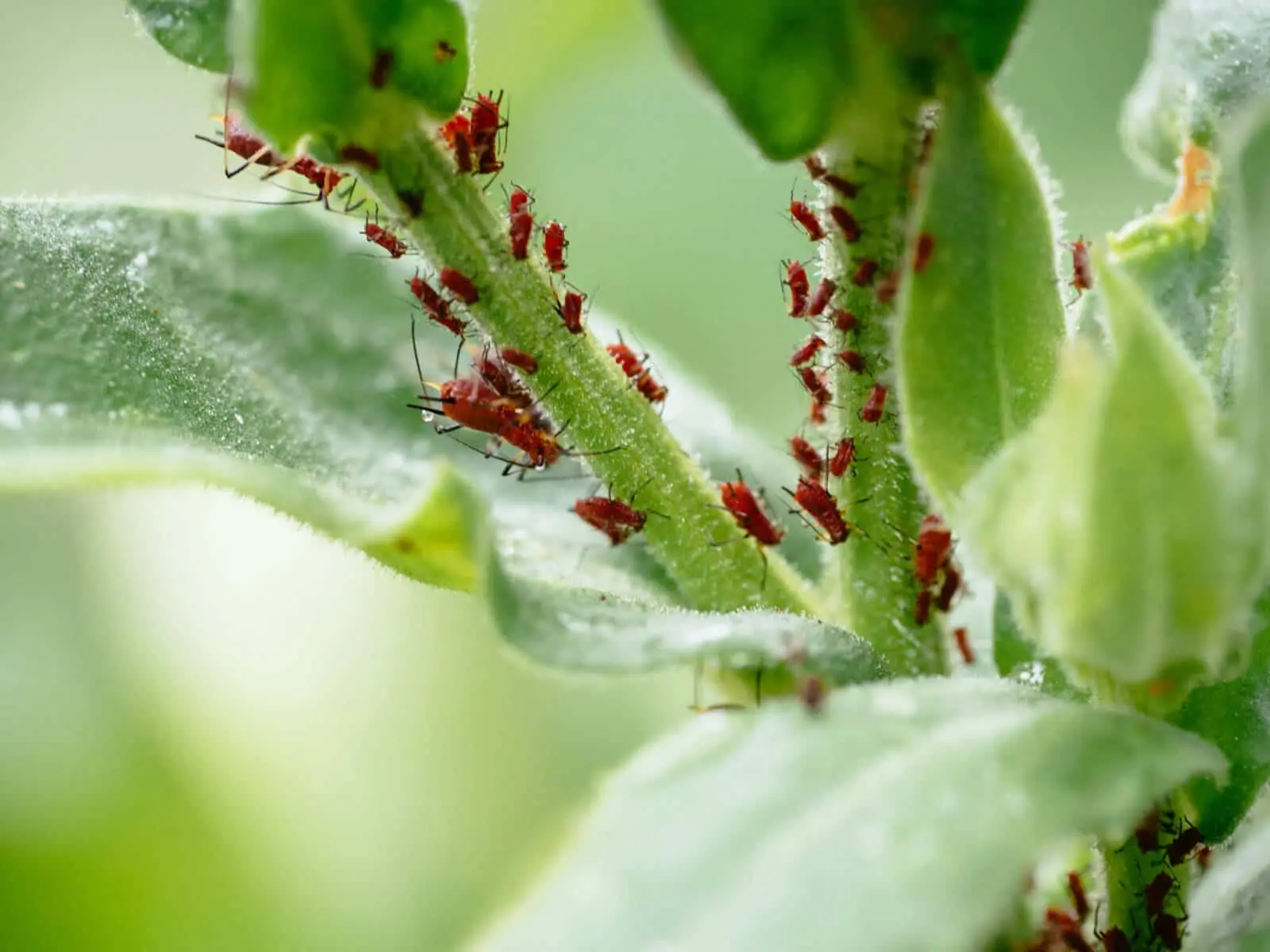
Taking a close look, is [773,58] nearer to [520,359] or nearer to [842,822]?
[520,359]

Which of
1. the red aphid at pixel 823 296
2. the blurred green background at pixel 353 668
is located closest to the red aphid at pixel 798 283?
the red aphid at pixel 823 296

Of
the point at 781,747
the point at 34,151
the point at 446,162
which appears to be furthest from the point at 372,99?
the point at 34,151

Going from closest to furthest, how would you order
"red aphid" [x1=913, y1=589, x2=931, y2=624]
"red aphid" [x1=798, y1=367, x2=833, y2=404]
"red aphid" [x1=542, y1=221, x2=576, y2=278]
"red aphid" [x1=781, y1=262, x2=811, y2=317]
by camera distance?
"red aphid" [x1=913, y1=589, x2=931, y2=624] < "red aphid" [x1=798, y1=367, x2=833, y2=404] < "red aphid" [x1=781, y1=262, x2=811, y2=317] < "red aphid" [x1=542, y1=221, x2=576, y2=278]

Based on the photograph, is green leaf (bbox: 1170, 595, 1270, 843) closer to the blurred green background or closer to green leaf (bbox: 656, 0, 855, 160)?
green leaf (bbox: 656, 0, 855, 160)

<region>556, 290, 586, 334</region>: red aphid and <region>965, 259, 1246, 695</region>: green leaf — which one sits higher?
<region>965, 259, 1246, 695</region>: green leaf

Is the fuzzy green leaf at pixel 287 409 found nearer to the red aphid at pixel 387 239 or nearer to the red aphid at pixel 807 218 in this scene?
the red aphid at pixel 387 239

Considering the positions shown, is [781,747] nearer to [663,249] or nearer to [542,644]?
[542,644]

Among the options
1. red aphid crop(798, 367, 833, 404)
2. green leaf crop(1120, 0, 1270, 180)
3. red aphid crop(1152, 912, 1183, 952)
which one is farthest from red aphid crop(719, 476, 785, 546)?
green leaf crop(1120, 0, 1270, 180)
